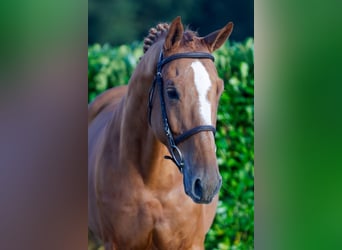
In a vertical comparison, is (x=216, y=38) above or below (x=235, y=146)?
above

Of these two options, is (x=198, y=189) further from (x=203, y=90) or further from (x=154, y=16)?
(x=154, y=16)

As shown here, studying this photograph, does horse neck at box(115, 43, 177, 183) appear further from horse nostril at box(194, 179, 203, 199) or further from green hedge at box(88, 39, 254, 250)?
green hedge at box(88, 39, 254, 250)

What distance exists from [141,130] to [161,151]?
4.8 inches

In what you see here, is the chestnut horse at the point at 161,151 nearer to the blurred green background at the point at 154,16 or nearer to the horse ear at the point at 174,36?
the horse ear at the point at 174,36

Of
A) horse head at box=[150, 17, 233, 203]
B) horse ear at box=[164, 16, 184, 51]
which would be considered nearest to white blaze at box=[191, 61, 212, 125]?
horse head at box=[150, 17, 233, 203]

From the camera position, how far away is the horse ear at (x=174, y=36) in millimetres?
2223

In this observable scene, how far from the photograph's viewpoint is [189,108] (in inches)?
84.5

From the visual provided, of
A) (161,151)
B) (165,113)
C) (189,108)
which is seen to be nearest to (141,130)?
(161,151)

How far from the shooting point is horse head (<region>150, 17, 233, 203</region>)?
2137 mm

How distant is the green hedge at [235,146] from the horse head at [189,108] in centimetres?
67
